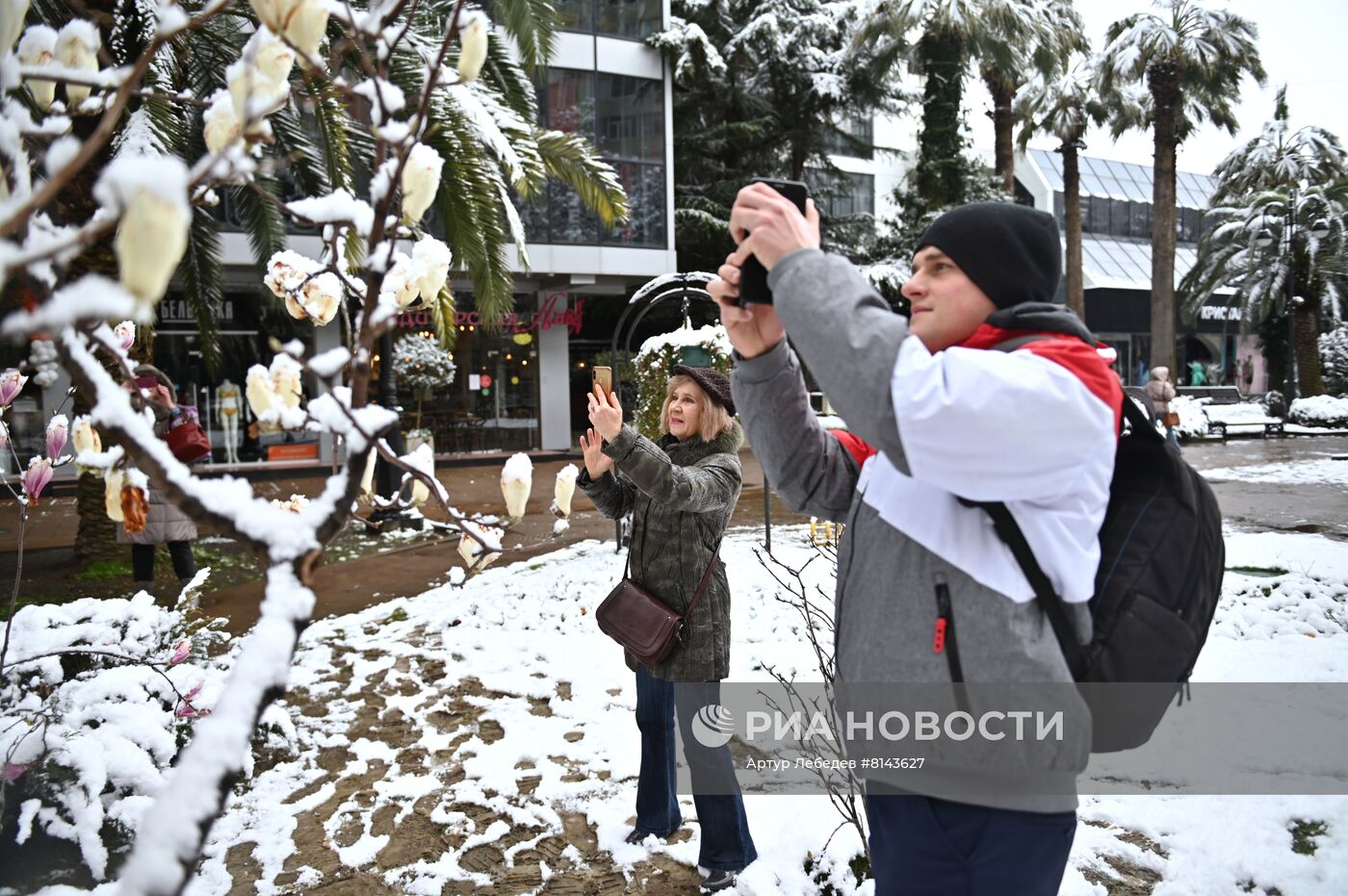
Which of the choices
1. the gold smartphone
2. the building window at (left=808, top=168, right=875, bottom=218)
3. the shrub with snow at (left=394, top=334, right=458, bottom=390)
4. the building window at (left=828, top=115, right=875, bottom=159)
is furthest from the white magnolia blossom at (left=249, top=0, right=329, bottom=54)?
the building window at (left=828, top=115, right=875, bottom=159)

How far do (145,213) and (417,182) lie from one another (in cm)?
49

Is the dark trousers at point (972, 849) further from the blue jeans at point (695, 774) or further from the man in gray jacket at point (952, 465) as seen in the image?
the blue jeans at point (695, 774)

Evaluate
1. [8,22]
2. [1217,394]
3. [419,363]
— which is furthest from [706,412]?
[1217,394]

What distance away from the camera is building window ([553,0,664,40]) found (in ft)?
62.6

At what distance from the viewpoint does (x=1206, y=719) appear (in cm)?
425

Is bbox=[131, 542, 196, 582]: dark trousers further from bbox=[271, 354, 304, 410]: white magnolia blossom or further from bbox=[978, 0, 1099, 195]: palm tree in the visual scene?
bbox=[978, 0, 1099, 195]: palm tree

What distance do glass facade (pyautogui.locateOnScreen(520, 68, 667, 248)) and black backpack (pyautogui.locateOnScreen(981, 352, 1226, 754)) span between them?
58.6ft

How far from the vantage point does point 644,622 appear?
309cm

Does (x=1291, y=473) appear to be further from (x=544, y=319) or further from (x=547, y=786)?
(x=544, y=319)

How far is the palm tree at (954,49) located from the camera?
2056cm

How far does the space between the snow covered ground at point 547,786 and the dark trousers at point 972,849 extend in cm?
162

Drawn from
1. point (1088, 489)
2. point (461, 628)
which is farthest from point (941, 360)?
point (461, 628)

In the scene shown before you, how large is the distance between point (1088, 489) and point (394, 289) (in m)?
1.18

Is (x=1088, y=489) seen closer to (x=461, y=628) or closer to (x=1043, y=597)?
(x=1043, y=597)
